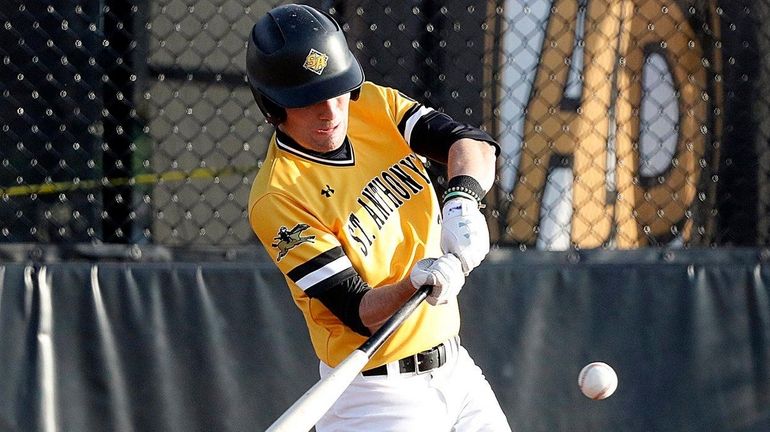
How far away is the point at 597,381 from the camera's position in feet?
12.3

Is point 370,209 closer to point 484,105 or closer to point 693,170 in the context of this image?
point 484,105

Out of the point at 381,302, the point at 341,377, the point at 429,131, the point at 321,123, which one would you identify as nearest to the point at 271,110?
the point at 321,123

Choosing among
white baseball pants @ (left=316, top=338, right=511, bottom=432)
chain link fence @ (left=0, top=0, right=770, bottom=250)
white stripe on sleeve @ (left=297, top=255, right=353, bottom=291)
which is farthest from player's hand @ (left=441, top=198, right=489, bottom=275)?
chain link fence @ (left=0, top=0, right=770, bottom=250)

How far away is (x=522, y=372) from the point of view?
405 cm

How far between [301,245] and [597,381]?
1.40 meters

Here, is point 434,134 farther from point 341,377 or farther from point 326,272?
point 341,377

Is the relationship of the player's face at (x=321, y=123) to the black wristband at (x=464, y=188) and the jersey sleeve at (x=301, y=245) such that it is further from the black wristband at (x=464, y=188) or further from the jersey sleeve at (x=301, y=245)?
the black wristband at (x=464, y=188)

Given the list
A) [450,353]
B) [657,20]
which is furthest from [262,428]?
[657,20]

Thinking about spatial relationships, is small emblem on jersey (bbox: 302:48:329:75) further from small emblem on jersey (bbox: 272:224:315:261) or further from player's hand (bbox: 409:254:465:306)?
player's hand (bbox: 409:254:465:306)

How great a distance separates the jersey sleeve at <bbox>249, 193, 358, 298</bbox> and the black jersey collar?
158mm

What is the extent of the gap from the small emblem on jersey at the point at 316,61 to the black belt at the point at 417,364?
2.51 feet

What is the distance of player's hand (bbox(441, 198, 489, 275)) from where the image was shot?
8.96 ft

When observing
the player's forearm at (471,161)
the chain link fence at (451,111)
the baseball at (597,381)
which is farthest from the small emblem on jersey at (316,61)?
the baseball at (597,381)

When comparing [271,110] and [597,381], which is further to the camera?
[597,381]
